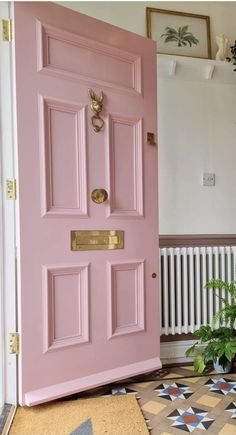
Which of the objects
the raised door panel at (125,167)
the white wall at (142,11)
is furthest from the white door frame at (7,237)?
the white wall at (142,11)

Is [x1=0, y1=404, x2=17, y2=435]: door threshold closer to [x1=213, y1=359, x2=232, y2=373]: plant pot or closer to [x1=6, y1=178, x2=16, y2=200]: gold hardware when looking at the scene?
[x1=6, y1=178, x2=16, y2=200]: gold hardware

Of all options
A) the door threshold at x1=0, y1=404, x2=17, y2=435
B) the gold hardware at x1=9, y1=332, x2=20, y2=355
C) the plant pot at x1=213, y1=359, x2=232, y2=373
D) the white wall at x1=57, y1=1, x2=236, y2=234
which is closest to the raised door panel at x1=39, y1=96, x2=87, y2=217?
the gold hardware at x1=9, y1=332, x2=20, y2=355

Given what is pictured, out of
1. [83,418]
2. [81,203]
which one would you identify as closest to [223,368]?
[83,418]

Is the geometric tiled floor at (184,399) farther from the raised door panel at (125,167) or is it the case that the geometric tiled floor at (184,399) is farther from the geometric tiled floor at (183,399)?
the raised door panel at (125,167)

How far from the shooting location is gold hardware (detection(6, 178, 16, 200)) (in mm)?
Result: 1675

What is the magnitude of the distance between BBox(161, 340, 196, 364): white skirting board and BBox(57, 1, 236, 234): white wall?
83cm

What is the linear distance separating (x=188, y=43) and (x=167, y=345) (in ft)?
7.49

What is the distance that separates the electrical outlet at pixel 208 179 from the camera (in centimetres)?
247

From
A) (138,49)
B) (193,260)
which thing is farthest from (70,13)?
(193,260)

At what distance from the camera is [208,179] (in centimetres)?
248

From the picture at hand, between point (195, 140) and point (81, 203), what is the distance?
117 centimetres

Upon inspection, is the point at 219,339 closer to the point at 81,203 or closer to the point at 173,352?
the point at 173,352

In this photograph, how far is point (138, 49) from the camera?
1984 mm

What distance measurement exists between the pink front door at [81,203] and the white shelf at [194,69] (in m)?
0.28
